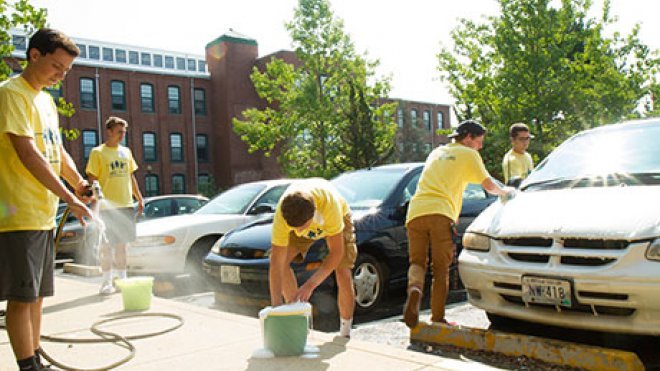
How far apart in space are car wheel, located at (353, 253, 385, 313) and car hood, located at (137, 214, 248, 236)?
10.2 ft

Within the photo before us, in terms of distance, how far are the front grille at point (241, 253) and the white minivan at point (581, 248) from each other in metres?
2.21

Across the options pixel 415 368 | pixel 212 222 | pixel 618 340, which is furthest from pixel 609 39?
pixel 415 368

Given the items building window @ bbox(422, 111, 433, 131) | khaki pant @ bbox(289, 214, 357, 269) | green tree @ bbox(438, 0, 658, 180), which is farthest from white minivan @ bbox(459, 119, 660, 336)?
building window @ bbox(422, 111, 433, 131)

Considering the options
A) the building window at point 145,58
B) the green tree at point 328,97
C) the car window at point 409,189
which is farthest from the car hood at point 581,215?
the building window at point 145,58

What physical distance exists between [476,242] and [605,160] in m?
1.39

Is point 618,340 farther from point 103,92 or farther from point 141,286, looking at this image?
point 103,92

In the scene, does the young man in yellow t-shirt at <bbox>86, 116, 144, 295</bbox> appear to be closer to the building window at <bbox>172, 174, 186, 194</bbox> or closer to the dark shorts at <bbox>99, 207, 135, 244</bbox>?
the dark shorts at <bbox>99, 207, 135, 244</bbox>

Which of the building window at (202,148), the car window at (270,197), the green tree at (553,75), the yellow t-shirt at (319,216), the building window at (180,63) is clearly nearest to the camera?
the yellow t-shirt at (319,216)

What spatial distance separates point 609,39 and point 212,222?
19.3 metres

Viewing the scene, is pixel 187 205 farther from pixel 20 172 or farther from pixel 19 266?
pixel 19 266

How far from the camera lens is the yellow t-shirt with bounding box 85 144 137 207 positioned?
22.4ft

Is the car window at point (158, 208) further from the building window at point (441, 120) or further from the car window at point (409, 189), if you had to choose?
the building window at point (441, 120)

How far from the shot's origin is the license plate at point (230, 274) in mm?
5906

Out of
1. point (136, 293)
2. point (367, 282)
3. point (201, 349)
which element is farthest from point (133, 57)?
point (201, 349)
